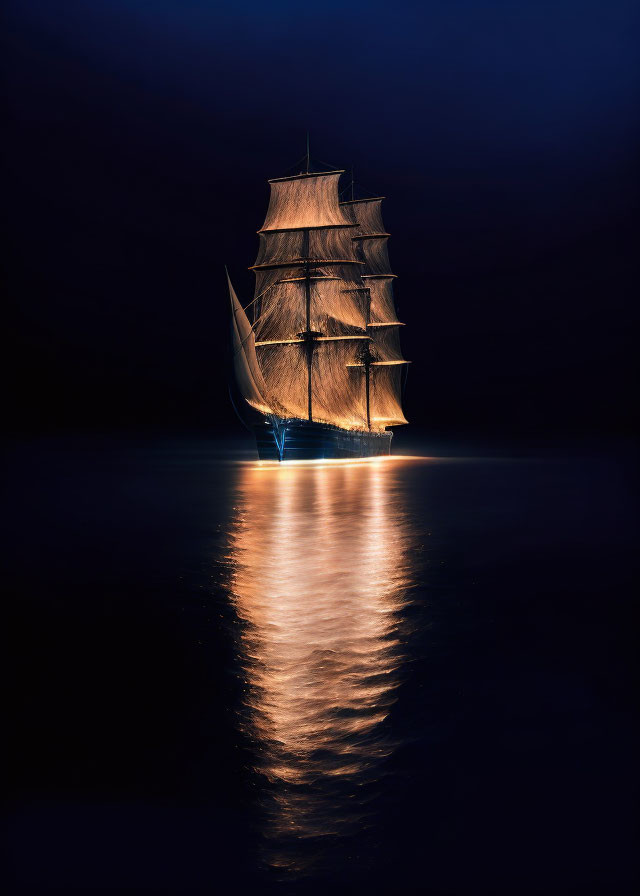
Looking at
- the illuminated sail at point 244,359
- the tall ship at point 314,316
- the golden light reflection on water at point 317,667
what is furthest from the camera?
the tall ship at point 314,316

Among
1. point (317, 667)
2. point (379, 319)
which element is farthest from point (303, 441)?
point (317, 667)

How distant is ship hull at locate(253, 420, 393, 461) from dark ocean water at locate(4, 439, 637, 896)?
5696 centimetres

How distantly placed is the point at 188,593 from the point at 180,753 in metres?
8.40

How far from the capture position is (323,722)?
862 cm

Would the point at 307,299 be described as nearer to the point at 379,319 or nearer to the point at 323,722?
the point at 379,319

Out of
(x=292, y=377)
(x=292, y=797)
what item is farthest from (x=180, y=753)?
(x=292, y=377)

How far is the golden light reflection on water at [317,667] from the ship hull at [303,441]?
5228cm

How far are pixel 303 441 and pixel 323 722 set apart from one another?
7311cm

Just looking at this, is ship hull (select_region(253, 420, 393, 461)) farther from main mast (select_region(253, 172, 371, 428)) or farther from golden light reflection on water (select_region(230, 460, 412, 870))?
golden light reflection on water (select_region(230, 460, 412, 870))

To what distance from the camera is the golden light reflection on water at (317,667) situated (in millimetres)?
6801

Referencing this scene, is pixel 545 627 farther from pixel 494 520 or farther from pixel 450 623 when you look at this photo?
pixel 494 520

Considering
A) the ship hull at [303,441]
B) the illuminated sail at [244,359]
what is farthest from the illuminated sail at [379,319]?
the illuminated sail at [244,359]

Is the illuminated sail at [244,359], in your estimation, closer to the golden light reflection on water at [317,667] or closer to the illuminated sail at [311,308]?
the illuminated sail at [311,308]

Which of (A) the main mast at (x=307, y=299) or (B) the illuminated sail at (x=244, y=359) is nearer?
(B) the illuminated sail at (x=244, y=359)
